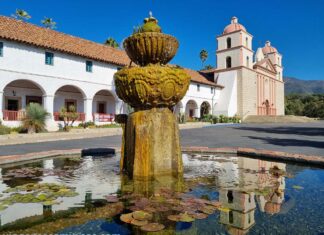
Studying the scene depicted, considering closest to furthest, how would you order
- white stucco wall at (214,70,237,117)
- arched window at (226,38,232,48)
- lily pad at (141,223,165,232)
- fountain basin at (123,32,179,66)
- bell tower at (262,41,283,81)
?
lily pad at (141,223,165,232) < fountain basin at (123,32,179,66) < white stucco wall at (214,70,237,117) < arched window at (226,38,232,48) < bell tower at (262,41,283,81)

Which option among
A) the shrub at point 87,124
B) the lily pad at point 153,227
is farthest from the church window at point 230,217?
the shrub at point 87,124

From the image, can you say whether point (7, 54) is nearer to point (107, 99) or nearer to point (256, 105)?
point (107, 99)

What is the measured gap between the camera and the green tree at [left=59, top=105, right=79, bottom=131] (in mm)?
20219

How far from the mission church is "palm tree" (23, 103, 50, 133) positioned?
166cm

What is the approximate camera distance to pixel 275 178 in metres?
4.37

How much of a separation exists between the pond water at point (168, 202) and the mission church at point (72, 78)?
15.9 m

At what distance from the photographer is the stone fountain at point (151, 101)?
420 cm

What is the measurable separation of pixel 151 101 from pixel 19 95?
2017 centimetres

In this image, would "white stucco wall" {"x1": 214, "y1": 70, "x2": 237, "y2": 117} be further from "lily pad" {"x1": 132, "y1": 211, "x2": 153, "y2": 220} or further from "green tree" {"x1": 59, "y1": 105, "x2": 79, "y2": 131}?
"lily pad" {"x1": 132, "y1": 211, "x2": 153, "y2": 220}

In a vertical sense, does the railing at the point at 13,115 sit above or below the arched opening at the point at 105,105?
below

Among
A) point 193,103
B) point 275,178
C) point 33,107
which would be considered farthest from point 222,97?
point 275,178

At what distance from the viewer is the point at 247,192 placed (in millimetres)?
3498

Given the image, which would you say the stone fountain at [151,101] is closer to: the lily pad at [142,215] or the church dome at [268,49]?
the lily pad at [142,215]

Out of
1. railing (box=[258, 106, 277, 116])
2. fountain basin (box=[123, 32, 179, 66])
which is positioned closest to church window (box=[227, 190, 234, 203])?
fountain basin (box=[123, 32, 179, 66])
